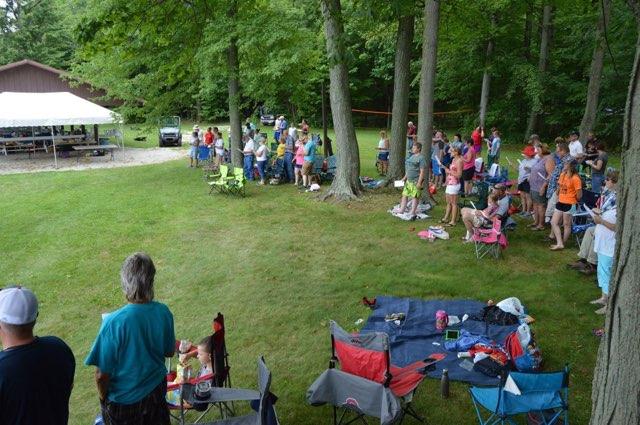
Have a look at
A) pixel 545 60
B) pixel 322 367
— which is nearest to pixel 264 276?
pixel 322 367

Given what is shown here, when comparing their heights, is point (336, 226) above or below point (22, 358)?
below

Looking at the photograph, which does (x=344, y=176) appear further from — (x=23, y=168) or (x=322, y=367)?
(x=23, y=168)

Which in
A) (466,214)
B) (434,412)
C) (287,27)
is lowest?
(434,412)

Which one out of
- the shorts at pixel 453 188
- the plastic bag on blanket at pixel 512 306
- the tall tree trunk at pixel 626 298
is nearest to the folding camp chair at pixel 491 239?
the shorts at pixel 453 188

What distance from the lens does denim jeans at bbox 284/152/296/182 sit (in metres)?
16.0

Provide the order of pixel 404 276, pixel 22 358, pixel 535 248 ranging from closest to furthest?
1. pixel 22 358
2. pixel 404 276
3. pixel 535 248

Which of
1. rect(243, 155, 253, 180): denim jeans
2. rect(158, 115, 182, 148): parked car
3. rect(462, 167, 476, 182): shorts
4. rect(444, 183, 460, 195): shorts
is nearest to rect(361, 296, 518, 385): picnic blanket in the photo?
rect(444, 183, 460, 195): shorts

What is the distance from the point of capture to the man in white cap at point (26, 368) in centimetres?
269

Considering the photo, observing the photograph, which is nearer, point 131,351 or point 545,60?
point 131,351

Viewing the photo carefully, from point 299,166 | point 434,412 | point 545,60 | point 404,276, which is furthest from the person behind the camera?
point 545,60

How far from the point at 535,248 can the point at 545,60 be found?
63.9 feet

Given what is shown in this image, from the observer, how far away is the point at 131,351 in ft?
10.7

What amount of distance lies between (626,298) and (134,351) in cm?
280

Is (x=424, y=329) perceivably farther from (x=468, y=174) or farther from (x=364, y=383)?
(x=468, y=174)
